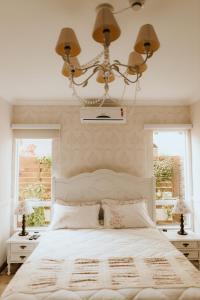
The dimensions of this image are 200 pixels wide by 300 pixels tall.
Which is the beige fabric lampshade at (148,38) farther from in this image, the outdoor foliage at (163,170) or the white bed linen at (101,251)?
the outdoor foliage at (163,170)

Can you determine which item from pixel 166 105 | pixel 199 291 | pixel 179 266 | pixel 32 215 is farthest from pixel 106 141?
pixel 199 291

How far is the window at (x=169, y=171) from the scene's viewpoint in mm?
4031

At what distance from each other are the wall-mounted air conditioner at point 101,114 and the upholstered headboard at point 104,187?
0.76m

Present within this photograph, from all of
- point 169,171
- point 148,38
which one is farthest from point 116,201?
point 148,38

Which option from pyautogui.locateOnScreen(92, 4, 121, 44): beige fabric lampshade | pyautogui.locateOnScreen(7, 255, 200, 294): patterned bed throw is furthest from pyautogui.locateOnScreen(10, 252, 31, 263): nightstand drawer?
pyautogui.locateOnScreen(92, 4, 121, 44): beige fabric lampshade

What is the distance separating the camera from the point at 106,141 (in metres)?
3.95

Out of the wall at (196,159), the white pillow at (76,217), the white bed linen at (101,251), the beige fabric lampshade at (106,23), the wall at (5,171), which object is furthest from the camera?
the wall at (196,159)

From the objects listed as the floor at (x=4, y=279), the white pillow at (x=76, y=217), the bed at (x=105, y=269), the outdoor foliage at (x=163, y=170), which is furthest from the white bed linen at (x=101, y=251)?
the outdoor foliage at (x=163, y=170)

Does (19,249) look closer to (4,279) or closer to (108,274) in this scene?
(4,279)

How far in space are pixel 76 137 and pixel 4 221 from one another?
1.60m

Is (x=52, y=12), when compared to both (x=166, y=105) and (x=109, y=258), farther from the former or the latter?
(x=166, y=105)

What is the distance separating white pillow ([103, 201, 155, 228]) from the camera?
129 inches

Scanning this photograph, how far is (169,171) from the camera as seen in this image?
4078 mm

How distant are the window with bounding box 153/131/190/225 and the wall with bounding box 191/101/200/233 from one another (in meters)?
0.16
